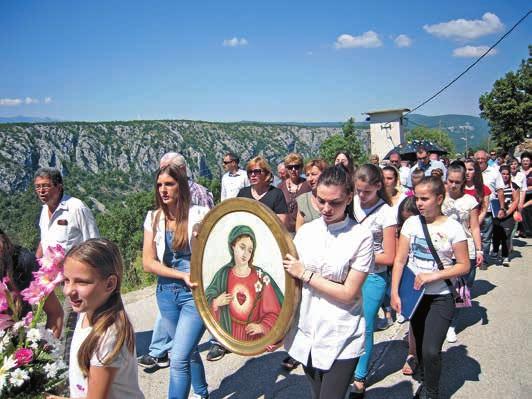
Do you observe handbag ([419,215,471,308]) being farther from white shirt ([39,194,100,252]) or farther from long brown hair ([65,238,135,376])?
white shirt ([39,194,100,252])

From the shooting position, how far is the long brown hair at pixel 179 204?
3.29 metres

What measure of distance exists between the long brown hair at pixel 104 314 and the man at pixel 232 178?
217 inches

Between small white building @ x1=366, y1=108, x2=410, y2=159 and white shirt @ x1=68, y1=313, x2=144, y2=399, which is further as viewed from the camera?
small white building @ x1=366, y1=108, x2=410, y2=159

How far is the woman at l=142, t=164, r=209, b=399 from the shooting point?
3225mm

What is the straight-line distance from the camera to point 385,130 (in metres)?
32.0

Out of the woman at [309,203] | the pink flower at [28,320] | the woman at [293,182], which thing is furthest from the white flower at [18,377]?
the woman at [293,182]

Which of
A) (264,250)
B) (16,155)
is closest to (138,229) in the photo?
(16,155)

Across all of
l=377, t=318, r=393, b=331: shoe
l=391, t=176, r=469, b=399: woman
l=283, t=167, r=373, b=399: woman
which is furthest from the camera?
l=377, t=318, r=393, b=331: shoe

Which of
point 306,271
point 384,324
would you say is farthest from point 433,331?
point 384,324

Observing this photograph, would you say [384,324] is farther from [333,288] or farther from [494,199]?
[494,199]

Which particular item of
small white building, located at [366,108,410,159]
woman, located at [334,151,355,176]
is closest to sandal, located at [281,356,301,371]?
woman, located at [334,151,355,176]

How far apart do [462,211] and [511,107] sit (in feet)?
135

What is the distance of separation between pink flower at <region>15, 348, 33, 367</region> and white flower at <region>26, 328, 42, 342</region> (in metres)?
0.06

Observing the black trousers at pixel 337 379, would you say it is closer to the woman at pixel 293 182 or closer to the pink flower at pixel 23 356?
the pink flower at pixel 23 356
